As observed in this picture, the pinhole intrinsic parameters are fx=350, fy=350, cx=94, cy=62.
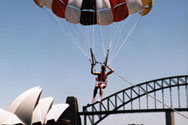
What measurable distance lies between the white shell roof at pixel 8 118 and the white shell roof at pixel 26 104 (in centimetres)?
43

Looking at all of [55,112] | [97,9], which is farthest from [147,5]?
[55,112]

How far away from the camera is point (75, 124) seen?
1294 inches

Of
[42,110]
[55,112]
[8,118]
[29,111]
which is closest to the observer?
[8,118]

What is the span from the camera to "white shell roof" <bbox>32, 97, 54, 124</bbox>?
67.8ft

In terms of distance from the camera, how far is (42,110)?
2145 centimetres

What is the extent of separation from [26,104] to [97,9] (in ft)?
24.4

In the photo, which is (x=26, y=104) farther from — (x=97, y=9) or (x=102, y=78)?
(x=97, y=9)

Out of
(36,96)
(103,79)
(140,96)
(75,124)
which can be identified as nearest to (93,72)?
(103,79)

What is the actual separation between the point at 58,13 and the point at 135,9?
4.98m

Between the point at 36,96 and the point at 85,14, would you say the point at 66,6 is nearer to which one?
the point at 85,14

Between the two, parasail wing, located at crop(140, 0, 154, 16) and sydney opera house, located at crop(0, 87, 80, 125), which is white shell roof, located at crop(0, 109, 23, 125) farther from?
Answer: parasail wing, located at crop(140, 0, 154, 16)

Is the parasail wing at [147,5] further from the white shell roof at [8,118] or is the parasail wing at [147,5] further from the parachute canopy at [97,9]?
the white shell roof at [8,118]

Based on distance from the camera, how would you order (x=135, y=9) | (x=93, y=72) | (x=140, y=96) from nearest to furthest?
(x=93, y=72) → (x=135, y=9) → (x=140, y=96)

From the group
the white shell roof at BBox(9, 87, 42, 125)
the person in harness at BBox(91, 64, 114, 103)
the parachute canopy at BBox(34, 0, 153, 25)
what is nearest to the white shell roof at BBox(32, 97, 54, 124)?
the white shell roof at BBox(9, 87, 42, 125)
